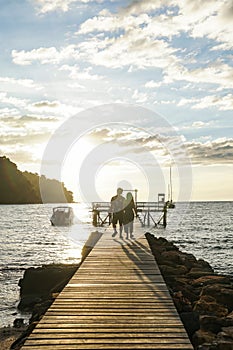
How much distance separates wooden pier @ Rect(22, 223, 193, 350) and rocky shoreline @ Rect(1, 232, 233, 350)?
0.92 meters

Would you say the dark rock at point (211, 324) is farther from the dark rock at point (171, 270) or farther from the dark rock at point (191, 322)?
the dark rock at point (171, 270)

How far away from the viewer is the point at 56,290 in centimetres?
1578

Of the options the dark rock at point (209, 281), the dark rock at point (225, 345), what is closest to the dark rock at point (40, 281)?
the dark rock at point (209, 281)

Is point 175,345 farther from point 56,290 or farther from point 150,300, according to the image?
point 56,290

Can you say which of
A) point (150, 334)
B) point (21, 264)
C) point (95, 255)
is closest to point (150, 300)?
point (150, 334)

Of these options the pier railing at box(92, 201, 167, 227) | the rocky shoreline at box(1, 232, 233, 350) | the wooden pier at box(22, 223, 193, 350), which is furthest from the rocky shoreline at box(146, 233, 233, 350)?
the pier railing at box(92, 201, 167, 227)

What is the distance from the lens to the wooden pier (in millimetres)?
5945

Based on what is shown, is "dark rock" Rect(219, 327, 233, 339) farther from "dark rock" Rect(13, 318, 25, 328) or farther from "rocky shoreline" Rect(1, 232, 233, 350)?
"dark rock" Rect(13, 318, 25, 328)

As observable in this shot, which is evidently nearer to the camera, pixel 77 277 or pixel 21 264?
pixel 77 277

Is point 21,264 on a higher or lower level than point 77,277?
lower

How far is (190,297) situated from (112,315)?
20.9ft

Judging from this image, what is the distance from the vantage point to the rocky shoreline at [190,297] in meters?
8.67

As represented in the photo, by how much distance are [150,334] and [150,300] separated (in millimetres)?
2035

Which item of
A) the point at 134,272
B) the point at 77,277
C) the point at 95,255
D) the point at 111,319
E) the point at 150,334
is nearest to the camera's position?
the point at 150,334
